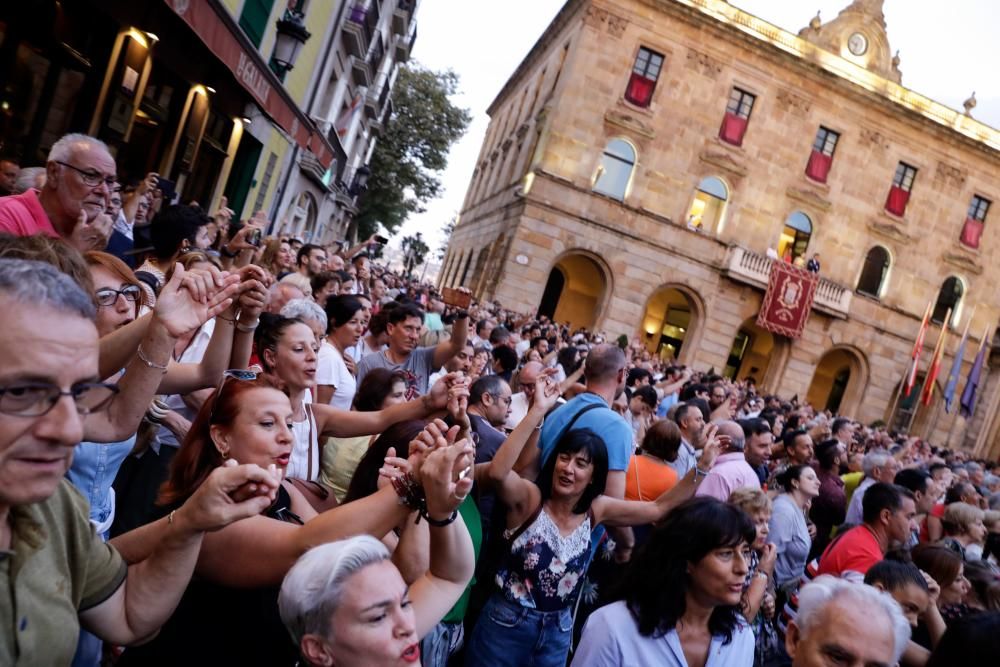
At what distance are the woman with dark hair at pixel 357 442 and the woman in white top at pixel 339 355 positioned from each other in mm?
293

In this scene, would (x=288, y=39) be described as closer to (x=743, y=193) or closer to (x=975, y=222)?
(x=743, y=193)

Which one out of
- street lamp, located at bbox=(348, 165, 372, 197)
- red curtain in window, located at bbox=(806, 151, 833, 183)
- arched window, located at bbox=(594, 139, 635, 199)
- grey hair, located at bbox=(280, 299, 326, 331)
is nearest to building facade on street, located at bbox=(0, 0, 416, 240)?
grey hair, located at bbox=(280, 299, 326, 331)

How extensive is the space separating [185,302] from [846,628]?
8.30 ft

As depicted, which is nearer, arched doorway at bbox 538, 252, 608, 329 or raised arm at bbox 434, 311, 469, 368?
raised arm at bbox 434, 311, 469, 368

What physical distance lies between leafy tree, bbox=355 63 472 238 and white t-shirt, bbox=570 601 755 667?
106ft

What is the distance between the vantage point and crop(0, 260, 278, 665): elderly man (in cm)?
130

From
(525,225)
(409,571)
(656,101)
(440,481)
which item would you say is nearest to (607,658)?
(409,571)

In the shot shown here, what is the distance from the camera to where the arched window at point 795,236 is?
957 inches

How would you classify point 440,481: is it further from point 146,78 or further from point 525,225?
point 525,225

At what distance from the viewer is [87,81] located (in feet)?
24.0

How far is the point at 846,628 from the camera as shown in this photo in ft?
8.03

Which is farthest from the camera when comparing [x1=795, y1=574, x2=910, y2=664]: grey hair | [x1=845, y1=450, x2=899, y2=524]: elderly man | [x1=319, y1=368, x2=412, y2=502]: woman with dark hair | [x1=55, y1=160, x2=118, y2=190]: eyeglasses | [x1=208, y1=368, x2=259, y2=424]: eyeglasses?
[x1=845, y1=450, x2=899, y2=524]: elderly man

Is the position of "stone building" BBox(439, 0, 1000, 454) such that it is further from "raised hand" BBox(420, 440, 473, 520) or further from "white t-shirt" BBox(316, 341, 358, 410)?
"raised hand" BBox(420, 440, 473, 520)

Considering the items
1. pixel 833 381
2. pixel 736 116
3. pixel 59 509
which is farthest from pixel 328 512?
pixel 833 381
